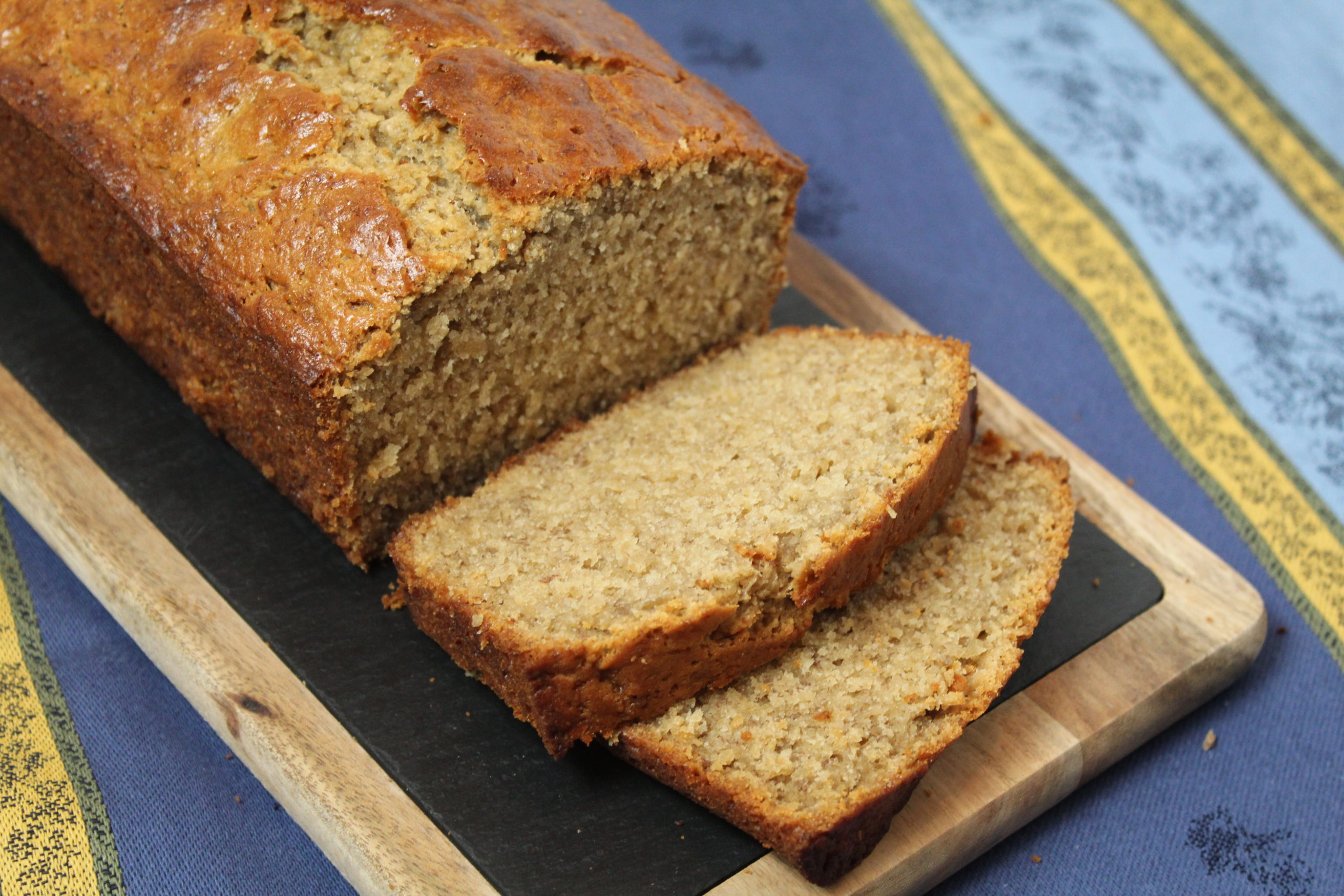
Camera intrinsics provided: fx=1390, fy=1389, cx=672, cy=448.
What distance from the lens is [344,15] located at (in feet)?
10.7

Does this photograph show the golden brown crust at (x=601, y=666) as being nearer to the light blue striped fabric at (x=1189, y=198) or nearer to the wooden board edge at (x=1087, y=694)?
the wooden board edge at (x=1087, y=694)

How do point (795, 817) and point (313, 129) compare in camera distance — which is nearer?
point (795, 817)

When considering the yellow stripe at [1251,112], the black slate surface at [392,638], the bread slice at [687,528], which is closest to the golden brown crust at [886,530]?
the bread slice at [687,528]

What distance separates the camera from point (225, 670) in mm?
2963

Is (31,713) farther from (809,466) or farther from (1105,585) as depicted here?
(1105,585)

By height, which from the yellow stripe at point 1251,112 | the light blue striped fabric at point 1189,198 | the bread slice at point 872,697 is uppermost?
the yellow stripe at point 1251,112

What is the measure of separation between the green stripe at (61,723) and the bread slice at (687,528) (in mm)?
762

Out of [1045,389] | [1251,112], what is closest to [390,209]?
[1045,389]

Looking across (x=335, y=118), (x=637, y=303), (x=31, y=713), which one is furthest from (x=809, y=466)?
(x=31, y=713)

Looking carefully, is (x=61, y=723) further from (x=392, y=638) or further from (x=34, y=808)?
(x=392, y=638)

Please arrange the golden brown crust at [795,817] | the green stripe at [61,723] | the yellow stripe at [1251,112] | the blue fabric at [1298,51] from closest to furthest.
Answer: the golden brown crust at [795,817]
the green stripe at [61,723]
the yellow stripe at [1251,112]
the blue fabric at [1298,51]

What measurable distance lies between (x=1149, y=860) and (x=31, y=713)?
2.45 meters

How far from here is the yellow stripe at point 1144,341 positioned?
3686 millimetres

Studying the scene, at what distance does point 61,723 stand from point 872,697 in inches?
69.3
